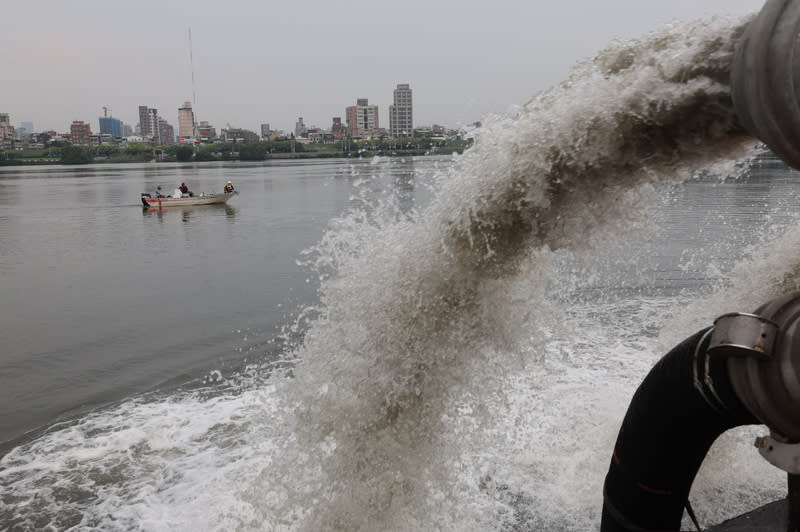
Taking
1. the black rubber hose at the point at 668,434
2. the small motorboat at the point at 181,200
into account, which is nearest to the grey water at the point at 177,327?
the black rubber hose at the point at 668,434

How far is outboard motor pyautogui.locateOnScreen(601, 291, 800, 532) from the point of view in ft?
7.54

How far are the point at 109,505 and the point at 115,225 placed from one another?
2822 cm

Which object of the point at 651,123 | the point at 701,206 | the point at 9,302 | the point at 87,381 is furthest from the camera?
the point at 701,206

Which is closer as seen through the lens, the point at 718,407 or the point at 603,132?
the point at 718,407

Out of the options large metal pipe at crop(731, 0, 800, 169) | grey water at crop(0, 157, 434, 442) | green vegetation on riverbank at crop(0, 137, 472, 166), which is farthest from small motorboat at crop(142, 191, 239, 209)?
green vegetation on riverbank at crop(0, 137, 472, 166)

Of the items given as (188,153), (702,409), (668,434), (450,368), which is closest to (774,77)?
(702,409)

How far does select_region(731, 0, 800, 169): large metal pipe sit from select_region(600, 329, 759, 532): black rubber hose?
0.92 meters

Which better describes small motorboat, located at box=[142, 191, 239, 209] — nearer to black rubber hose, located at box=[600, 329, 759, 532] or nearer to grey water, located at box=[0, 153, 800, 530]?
grey water, located at box=[0, 153, 800, 530]

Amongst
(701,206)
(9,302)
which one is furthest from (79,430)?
(701,206)

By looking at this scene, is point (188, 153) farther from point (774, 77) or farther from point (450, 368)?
point (774, 77)

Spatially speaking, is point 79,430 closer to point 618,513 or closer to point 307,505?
point 307,505

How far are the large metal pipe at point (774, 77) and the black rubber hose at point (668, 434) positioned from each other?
0.92 m

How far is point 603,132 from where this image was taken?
319 cm

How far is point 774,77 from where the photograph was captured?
2.18m
